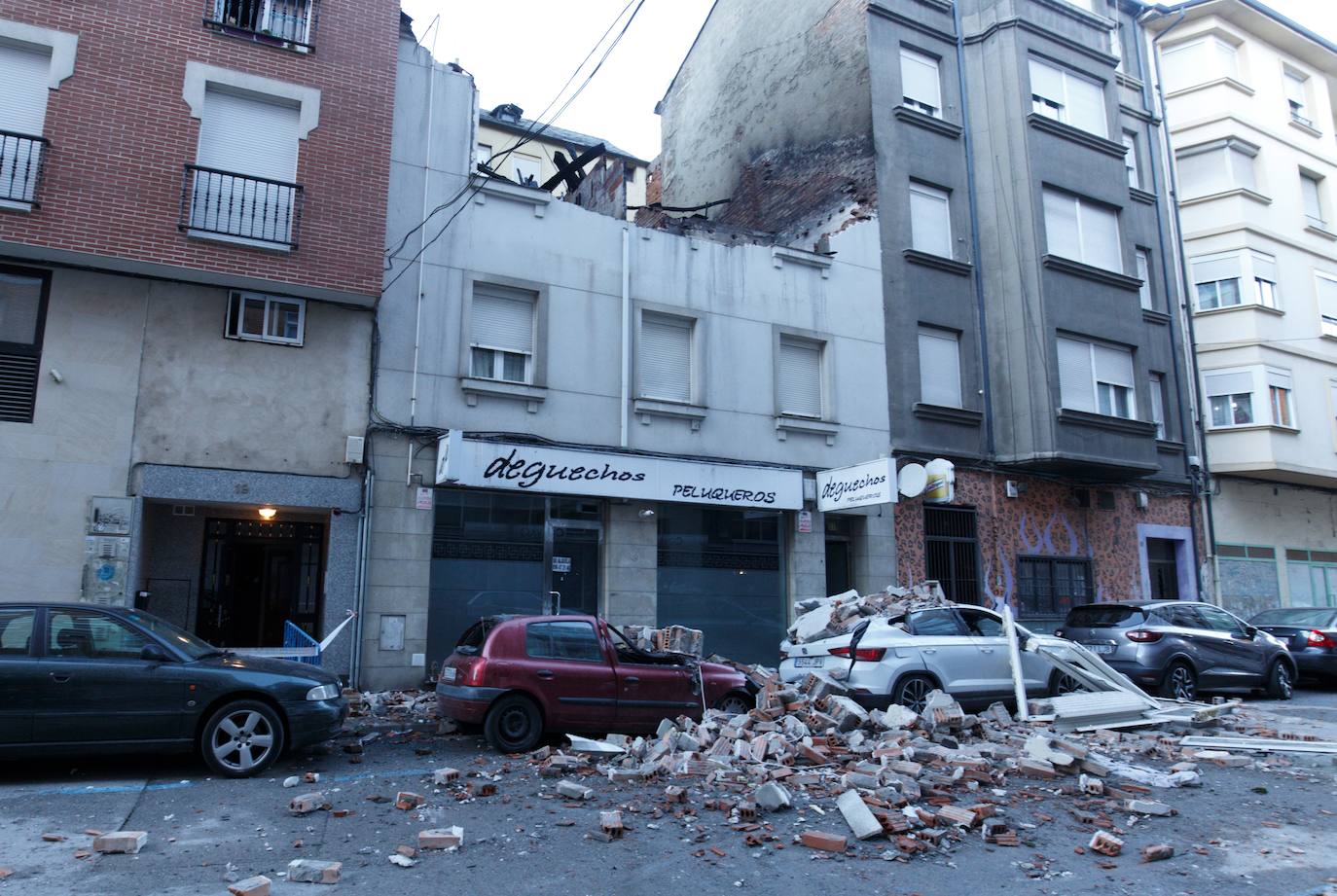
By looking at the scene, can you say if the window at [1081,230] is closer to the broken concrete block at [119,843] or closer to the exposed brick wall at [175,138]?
the exposed brick wall at [175,138]

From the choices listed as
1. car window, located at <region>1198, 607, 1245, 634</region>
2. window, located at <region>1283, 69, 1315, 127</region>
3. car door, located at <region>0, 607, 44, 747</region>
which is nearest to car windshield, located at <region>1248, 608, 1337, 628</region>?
car window, located at <region>1198, 607, 1245, 634</region>

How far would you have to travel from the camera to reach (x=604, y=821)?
20.0 ft

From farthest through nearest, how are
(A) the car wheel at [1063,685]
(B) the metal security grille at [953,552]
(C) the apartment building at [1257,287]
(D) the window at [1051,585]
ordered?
(C) the apartment building at [1257,287]
(D) the window at [1051,585]
(B) the metal security grille at [953,552]
(A) the car wheel at [1063,685]

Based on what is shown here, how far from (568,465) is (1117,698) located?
7725 mm

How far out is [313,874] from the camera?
5238 millimetres

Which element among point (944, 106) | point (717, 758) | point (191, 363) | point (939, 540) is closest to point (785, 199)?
point (944, 106)

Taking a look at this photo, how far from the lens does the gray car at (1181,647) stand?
13234 mm

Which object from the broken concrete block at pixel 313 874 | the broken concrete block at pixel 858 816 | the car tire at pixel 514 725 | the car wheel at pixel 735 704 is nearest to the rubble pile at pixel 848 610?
the car wheel at pixel 735 704

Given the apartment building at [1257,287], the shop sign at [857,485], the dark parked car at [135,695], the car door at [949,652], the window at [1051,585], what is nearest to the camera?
the dark parked car at [135,695]

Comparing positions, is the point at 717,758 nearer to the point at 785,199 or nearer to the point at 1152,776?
the point at 1152,776

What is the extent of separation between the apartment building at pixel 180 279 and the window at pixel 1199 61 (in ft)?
65.6

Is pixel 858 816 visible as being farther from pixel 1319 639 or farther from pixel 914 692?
pixel 1319 639

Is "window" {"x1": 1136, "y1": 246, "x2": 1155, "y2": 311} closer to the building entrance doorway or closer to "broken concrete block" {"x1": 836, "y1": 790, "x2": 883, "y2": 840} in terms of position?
"broken concrete block" {"x1": 836, "y1": 790, "x2": 883, "y2": 840}

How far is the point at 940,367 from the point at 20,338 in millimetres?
14846
